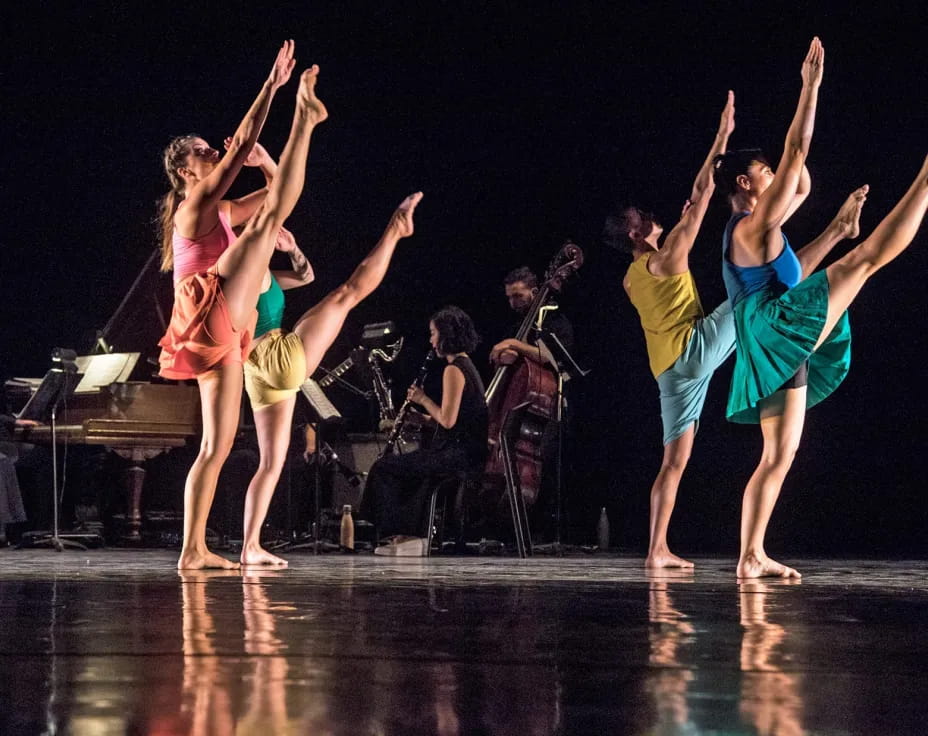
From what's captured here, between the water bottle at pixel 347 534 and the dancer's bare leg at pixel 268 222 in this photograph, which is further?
the water bottle at pixel 347 534

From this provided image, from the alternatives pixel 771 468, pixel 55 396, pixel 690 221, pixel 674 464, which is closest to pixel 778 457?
pixel 771 468

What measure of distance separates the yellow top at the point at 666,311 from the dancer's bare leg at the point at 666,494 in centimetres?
28

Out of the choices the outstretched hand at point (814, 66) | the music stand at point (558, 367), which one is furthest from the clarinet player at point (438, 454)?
the outstretched hand at point (814, 66)

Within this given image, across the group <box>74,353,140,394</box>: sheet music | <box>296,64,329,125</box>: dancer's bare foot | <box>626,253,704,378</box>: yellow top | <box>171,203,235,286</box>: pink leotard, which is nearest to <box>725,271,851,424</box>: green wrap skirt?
<box>626,253,704,378</box>: yellow top

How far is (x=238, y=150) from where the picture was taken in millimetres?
3926

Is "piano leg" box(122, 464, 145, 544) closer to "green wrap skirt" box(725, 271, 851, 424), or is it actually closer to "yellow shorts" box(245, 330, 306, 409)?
"yellow shorts" box(245, 330, 306, 409)

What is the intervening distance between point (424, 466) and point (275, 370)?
6.31 feet

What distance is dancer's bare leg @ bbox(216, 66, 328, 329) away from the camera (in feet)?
13.0

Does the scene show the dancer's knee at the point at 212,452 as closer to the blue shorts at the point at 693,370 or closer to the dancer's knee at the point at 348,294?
the dancer's knee at the point at 348,294

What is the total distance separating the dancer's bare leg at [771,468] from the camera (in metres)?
3.86

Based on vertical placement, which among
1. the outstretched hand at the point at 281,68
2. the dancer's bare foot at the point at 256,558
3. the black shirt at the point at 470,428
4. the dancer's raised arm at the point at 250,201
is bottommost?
the dancer's bare foot at the point at 256,558

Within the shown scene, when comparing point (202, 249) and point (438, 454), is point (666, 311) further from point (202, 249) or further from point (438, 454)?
point (438, 454)

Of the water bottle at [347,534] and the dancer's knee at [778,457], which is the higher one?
the dancer's knee at [778,457]

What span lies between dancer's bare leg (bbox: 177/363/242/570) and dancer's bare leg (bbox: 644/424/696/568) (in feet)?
Answer: 4.81
